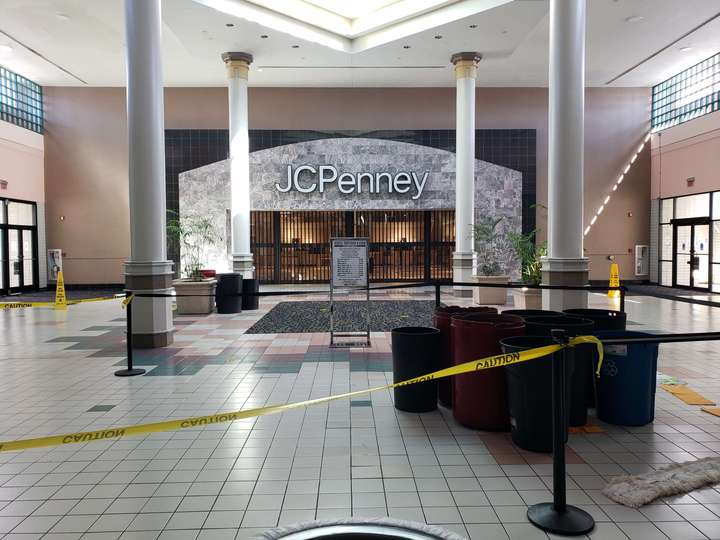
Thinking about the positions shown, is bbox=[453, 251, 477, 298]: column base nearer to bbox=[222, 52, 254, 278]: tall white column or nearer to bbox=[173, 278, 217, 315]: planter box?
bbox=[222, 52, 254, 278]: tall white column

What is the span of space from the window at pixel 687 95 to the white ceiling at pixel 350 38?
533 mm

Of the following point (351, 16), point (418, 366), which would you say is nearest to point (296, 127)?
point (351, 16)

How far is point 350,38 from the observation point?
15617 millimetres

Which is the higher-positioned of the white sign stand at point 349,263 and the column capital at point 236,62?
the column capital at point 236,62

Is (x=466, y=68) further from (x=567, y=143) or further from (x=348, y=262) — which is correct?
(x=348, y=262)

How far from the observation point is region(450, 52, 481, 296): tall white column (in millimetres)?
16062

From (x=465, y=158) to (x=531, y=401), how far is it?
13.1 meters

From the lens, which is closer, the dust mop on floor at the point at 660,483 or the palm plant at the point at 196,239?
the dust mop on floor at the point at 660,483

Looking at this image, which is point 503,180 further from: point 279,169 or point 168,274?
point 168,274

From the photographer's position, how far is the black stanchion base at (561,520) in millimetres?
2963

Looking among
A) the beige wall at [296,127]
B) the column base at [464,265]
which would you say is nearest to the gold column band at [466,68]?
the beige wall at [296,127]

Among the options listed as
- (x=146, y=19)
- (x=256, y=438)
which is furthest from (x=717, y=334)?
(x=146, y=19)

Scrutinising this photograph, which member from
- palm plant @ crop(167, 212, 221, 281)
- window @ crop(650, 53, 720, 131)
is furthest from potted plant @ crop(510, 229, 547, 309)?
palm plant @ crop(167, 212, 221, 281)

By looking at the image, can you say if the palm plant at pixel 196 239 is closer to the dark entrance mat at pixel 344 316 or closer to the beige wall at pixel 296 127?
the beige wall at pixel 296 127
